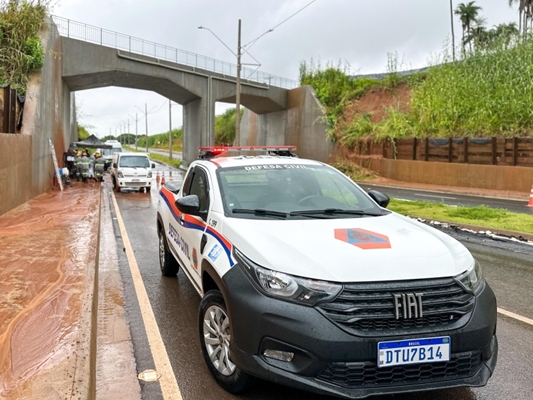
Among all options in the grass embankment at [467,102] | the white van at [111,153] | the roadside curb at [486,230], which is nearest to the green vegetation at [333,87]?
the grass embankment at [467,102]

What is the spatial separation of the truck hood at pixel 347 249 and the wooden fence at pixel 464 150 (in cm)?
2221

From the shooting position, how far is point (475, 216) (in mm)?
12656

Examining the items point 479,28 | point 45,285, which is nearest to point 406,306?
point 45,285

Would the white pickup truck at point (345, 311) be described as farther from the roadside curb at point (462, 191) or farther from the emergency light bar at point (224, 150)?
the roadside curb at point (462, 191)

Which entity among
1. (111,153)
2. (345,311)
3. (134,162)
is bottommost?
(345,311)

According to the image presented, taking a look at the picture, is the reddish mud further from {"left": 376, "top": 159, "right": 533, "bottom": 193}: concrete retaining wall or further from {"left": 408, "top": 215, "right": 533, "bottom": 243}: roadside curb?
{"left": 376, "top": 159, "right": 533, "bottom": 193}: concrete retaining wall

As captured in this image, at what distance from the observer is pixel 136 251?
901cm

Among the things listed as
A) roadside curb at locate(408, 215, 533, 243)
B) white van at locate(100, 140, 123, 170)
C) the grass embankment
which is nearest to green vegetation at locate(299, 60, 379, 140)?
the grass embankment

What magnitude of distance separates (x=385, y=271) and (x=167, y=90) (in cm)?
3958

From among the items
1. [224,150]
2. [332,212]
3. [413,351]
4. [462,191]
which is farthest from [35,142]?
[462,191]

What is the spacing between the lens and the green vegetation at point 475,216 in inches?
439

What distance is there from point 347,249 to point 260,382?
1.24 meters

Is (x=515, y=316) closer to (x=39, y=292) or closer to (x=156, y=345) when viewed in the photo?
(x=156, y=345)

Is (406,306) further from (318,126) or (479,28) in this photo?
(479,28)
